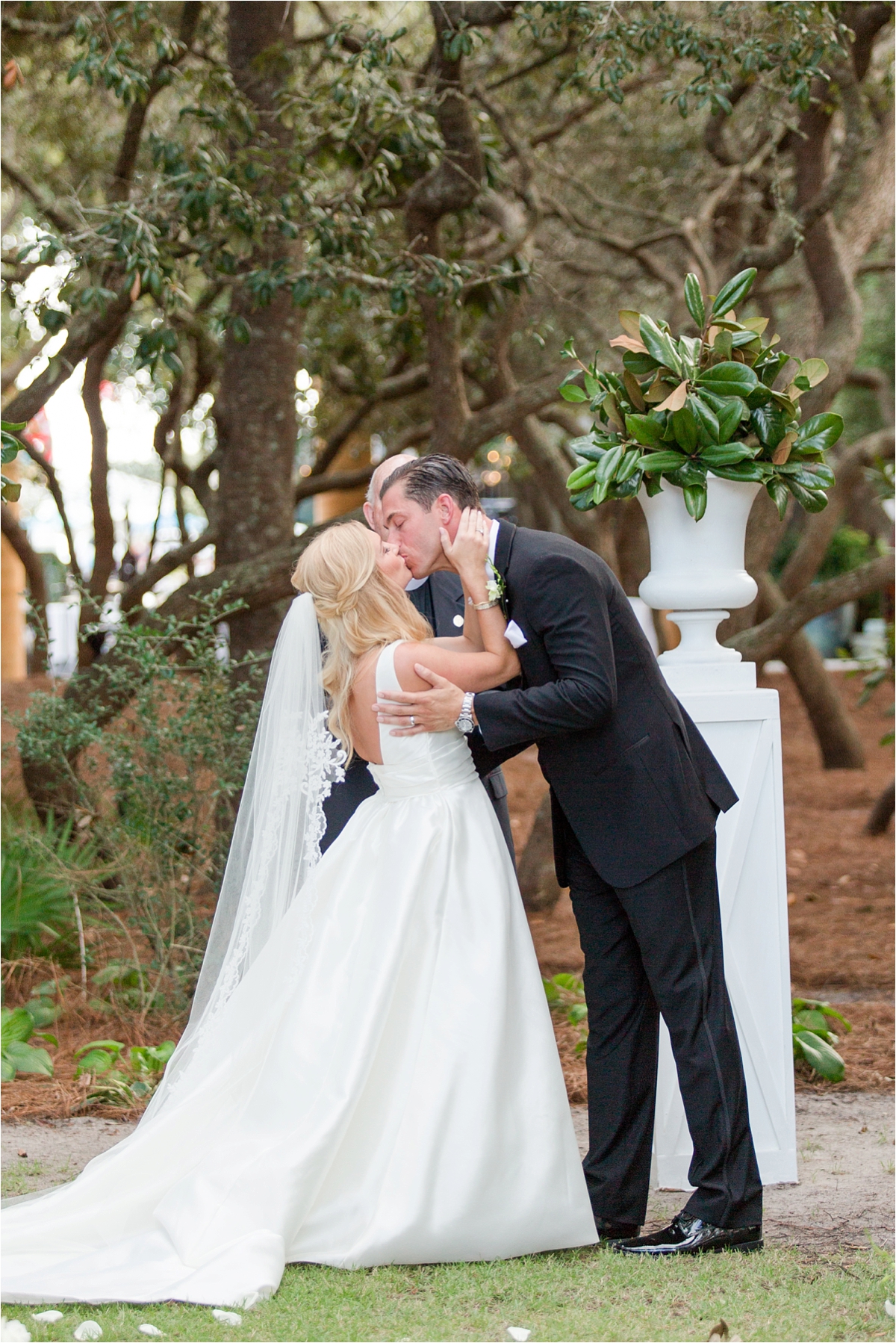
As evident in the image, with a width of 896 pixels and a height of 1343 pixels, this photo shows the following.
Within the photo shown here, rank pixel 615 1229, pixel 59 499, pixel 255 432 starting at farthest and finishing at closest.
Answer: pixel 59 499 < pixel 255 432 < pixel 615 1229

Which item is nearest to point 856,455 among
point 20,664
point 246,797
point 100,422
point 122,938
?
point 100,422

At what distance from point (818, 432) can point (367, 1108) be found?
227cm

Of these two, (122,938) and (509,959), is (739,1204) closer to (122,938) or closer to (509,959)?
(509,959)

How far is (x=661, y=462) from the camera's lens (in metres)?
3.62

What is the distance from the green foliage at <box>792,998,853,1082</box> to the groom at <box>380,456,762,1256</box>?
1552 millimetres

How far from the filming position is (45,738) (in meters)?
5.25

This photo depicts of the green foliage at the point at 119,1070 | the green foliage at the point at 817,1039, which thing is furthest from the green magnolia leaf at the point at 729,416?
the green foliage at the point at 119,1070

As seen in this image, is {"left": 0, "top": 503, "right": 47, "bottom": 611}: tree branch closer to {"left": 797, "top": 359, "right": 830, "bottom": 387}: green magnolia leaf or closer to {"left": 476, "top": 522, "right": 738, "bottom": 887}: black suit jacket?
{"left": 797, "top": 359, "right": 830, "bottom": 387}: green magnolia leaf

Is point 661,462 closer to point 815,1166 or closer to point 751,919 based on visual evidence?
point 751,919

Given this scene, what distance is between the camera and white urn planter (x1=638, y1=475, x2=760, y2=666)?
12.3 feet

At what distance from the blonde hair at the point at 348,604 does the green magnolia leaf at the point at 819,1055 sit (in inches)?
93.1

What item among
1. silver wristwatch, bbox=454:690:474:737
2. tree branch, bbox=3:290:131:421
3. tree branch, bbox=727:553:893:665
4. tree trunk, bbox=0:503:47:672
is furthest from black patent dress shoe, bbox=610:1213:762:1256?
tree trunk, bbox=0:503:47:672

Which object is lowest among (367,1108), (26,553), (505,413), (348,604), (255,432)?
(367,1108)

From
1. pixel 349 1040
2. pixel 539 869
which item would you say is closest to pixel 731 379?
pixel 349 1040
